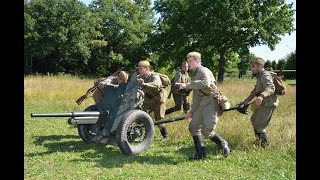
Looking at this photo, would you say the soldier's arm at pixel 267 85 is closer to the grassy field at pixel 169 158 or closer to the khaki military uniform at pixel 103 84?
the grassy field at pixel 169 158

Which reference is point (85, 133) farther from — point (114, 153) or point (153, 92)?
point (153, 92)

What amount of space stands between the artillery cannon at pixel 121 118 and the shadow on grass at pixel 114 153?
0.64 feet

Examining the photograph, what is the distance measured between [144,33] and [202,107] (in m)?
48.4

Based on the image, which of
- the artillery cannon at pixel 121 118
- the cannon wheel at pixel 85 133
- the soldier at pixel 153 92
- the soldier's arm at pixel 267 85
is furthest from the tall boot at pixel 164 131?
the soldier's arm at pixel 267 85

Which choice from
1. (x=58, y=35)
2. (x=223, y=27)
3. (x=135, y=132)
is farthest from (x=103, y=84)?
(x=58, y=35)

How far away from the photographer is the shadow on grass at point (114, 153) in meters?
6.84

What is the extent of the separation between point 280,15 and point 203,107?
3350 centimetres

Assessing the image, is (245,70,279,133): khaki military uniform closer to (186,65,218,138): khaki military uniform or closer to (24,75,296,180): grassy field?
(24,75,296,180): grassy field

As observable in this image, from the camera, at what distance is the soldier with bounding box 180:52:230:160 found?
22.1 feet

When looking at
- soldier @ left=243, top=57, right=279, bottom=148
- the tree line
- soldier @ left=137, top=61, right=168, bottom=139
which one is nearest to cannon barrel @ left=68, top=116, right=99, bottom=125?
soldier @ left=137, top=61, right=168, bottom=139

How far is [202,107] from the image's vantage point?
686cm
